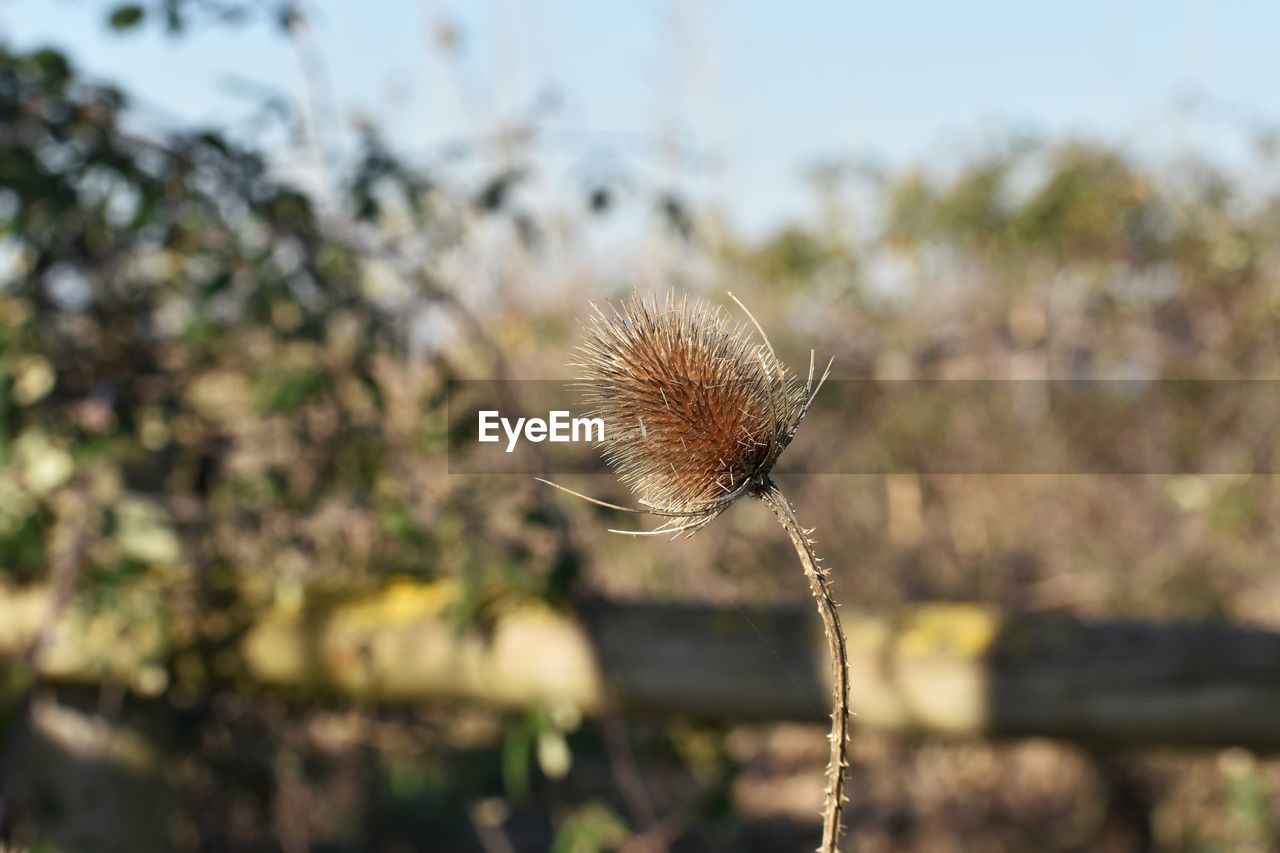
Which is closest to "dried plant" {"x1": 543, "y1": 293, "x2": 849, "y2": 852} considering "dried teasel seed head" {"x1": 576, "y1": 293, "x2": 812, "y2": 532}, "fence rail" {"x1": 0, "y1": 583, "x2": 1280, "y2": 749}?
"dried teasel seed head" {"x1": 576, "y1": 293, "x2": 812, "y2": 532}

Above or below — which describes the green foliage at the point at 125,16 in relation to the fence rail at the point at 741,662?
above

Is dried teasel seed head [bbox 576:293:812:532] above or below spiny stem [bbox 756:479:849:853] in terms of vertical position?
above

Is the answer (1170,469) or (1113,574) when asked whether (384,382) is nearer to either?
(1113,574)

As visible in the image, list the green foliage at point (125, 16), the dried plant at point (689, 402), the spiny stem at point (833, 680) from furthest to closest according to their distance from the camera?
the green foliage at point (125, 16)
the dried plant at point (689, 402)
the spiny stem at point (833, 680)

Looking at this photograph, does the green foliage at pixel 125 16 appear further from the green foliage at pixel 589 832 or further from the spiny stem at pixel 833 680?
the spiny stem at pixel 833 680

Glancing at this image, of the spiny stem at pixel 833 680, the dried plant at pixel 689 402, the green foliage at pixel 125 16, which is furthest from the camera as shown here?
the green foliage at pixel 125 16

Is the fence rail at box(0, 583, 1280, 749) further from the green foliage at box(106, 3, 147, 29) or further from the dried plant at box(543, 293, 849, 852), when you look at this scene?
the dried plant at box(543, 293, 849, 852)

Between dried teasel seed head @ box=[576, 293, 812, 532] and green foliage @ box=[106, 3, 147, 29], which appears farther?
green foliage @ box=[106, 3, 147, 29]

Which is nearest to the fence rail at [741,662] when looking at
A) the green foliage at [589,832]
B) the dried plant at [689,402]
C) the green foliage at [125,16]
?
the green foliage at [589,832]

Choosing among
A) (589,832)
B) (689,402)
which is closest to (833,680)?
(689,402)
